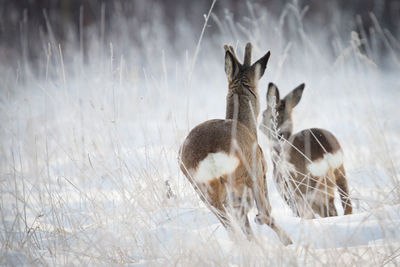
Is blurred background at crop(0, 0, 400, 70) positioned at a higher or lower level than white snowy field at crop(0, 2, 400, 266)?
higher

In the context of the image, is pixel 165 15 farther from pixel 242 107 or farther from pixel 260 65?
pixel 242 107

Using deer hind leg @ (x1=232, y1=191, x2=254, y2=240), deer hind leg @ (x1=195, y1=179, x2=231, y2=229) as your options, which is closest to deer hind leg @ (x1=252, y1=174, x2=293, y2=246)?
deer hind leg @ (x1=232, y1=191, x2=254, y2=240)

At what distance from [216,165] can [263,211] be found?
53 cm

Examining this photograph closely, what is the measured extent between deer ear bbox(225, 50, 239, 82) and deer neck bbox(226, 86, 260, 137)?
14 cm

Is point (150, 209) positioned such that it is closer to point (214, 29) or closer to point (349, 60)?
point (349, 60)

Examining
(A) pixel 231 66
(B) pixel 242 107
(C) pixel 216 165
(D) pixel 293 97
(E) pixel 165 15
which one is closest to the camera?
(C) pixel 216 165

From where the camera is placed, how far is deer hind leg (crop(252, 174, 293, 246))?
2.39 metres

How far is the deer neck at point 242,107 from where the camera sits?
2941 millimetres

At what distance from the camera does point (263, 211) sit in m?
2.56

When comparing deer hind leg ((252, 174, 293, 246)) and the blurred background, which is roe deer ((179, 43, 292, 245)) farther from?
the blurred background

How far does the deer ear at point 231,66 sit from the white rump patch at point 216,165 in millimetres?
1043

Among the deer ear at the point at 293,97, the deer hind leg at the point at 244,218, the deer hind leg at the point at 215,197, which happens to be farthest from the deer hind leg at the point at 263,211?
the deer ear at the point at 293,97

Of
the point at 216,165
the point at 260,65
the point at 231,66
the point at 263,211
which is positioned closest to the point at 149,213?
the point at 216,165

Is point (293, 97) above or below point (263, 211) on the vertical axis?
above
